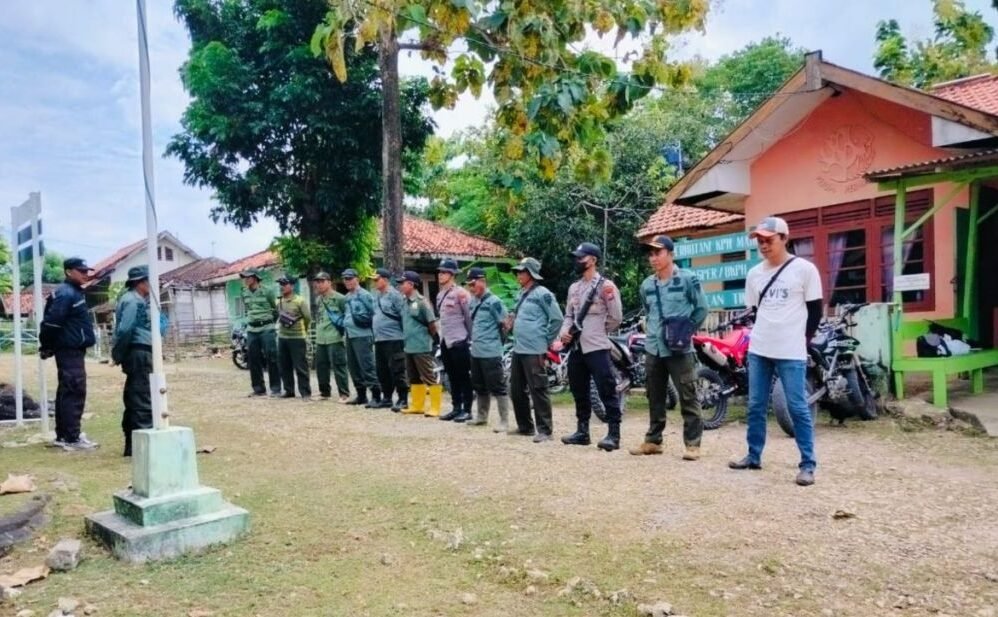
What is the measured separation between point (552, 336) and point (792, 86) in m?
5.14

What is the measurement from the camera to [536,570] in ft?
11.7

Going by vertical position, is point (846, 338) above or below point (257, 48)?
below

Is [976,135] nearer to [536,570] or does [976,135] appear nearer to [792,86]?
[792,86]

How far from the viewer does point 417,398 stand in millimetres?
8953

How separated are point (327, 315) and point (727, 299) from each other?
5766mm

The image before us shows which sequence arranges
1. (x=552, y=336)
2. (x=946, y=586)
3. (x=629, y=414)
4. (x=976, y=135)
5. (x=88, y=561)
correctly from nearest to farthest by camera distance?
(x=946, y=586), (x=88, y=561), (x=552, y=336), (x=976, y=135), (x=629, y=414)

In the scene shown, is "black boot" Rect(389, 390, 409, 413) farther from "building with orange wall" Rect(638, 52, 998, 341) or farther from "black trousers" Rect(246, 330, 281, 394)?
"building with orange wall" Rect(638, 52, 998, 341)

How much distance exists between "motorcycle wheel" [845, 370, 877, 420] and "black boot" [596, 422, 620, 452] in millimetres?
2656

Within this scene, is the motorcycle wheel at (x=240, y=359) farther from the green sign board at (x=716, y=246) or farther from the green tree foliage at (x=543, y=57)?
the green tree foliage at (x=543, y=57)

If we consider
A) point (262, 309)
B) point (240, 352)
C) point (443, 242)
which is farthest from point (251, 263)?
point (262, 309)

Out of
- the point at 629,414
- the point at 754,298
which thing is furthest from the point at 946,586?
the point at 629,414

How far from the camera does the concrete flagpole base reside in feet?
12.7

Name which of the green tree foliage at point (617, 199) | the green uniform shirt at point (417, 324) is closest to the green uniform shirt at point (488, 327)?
the green uniform shirt at point (417, 324)

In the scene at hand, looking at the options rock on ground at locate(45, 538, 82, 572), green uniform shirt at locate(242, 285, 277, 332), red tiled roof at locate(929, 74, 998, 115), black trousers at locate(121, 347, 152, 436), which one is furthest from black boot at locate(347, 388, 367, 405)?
red tiled roof at locate(929, 74, 998, 115)
